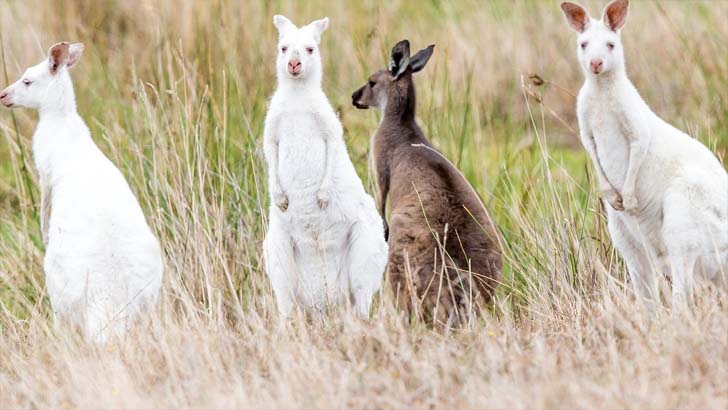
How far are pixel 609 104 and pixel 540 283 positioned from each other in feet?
2.95

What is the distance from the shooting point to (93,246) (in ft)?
17.8

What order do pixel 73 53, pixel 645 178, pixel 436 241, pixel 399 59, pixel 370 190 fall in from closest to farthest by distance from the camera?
1. pixel 645 178
2. pixel 436 241
3. pixel 73 53
4. pixel 399 59
5. pixel 370 190

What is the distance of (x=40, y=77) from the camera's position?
19.0ft

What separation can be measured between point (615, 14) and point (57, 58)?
7.83 feet

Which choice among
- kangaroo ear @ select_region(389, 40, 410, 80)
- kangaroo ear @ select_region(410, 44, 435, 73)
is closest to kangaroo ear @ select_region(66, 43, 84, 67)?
kangaroo ear @ select_region(389, 40, 410, 80)

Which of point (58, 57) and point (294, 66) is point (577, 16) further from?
point (58, 57)

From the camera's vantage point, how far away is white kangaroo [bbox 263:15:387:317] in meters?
5.45

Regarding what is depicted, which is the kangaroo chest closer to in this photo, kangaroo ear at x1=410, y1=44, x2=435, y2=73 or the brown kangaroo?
the brown kangaroo

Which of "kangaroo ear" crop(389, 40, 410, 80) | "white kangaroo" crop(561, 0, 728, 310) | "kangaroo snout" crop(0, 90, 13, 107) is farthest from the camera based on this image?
"kangaroo ear" crop(389, 40, 410, 80)

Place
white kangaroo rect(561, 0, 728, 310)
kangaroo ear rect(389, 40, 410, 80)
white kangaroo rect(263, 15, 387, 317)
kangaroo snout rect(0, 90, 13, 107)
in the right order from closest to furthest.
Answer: white kangaroo rect(561, 0, 728, 310) → white kangaroo rect(263, 15, 387, 317) → kangaroo snout rect(0, 90, 13, 107) → kangaroo ear rect(389, 40, 410, 80)

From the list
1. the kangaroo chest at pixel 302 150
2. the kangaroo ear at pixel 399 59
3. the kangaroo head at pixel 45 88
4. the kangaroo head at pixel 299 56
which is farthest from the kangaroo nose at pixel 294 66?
the kangaroo head at pixel 45 88

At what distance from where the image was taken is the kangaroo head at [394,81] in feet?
20.5

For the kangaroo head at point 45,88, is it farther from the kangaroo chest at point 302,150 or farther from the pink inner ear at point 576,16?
the pink inner ear at point 576,16

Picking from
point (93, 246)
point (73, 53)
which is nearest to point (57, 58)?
point (73, 53)
